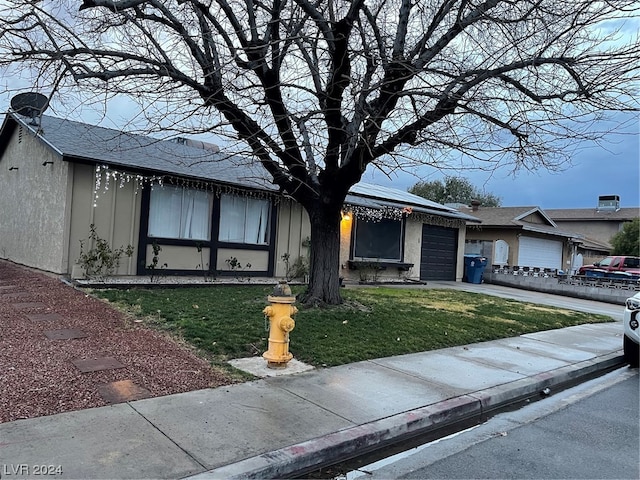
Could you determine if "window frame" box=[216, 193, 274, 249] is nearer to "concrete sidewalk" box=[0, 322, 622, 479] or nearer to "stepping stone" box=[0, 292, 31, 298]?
"stepping stone" box=[0, 292, 31, 298]

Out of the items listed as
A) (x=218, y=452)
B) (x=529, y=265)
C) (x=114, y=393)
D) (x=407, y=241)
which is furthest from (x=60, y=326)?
(x=529, y=265)

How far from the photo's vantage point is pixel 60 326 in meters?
6.58

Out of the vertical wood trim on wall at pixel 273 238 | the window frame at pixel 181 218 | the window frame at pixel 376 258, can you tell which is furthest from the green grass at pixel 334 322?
the window frame at pixel 376 258

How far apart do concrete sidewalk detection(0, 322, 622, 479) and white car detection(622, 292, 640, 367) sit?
156 cm

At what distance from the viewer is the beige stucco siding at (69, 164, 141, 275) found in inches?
408

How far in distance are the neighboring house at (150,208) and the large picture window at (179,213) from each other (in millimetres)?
26

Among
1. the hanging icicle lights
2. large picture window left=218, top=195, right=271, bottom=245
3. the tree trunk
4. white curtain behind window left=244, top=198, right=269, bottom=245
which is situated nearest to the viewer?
the tree trunk

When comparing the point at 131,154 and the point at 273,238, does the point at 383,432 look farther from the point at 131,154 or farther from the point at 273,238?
the point at 273,238

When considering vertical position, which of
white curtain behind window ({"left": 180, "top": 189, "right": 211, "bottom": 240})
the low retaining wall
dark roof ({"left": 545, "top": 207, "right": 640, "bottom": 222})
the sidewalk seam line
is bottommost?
the sidewalk seam line

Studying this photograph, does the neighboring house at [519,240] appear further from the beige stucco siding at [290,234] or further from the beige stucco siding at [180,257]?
the beige stucco siding at [180,257]

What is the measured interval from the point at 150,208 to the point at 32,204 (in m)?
3.62

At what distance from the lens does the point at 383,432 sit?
3.98 metres

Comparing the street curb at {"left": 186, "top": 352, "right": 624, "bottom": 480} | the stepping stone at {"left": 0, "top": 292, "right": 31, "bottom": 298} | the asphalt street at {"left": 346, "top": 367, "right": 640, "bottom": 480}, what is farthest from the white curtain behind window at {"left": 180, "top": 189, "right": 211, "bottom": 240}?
the asphalt street at {"left": 346, "top": 367, "right": 640, "bottom": 480}

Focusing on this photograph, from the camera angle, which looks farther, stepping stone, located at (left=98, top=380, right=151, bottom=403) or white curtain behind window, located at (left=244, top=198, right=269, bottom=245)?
white curtain behind window, located at (left=244, top=198, right=269, bottom=245)
